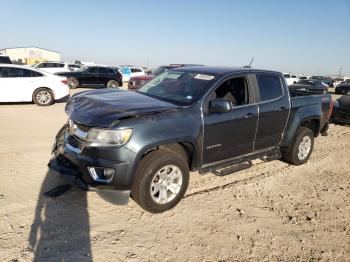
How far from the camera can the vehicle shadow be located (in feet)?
10.9

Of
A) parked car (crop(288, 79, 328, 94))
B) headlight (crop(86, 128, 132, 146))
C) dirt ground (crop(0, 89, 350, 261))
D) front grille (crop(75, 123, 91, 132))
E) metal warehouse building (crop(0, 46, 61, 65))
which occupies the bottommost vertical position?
dirt ground (crop(0, 89, 350, 261))

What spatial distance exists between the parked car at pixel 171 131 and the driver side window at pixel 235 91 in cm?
2

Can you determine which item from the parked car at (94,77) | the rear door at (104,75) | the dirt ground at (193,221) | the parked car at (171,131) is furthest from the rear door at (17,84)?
the rear door at (104,75)

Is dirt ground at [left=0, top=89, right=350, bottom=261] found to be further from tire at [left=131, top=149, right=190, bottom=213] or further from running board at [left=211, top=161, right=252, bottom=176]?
running board at [left=211, top=161, right=252, bottom=176]

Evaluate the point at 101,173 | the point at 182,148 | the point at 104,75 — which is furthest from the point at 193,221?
the point at 104,75

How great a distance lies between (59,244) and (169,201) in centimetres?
144

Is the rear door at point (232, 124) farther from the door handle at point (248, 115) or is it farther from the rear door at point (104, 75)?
the rear door at point (104, 75)

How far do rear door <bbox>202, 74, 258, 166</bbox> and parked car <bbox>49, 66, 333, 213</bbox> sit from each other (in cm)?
1

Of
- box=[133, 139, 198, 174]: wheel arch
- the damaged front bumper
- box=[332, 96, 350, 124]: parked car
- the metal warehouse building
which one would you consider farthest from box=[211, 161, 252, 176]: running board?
the metal warehouse building

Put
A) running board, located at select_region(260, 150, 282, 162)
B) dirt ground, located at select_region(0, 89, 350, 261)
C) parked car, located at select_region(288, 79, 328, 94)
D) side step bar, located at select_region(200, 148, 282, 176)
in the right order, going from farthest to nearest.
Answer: parked car, located at select_region(288, 79, 328, 94), running board, located at select_region(260, 150, 282, 162), side step bar, located at select_region(200, 148, 282, 176), dirt ground, located at select_region(0, 89, 350, 261)

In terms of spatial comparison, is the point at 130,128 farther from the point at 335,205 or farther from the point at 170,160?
the point at 335,205

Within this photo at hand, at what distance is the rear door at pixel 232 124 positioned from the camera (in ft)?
15.2

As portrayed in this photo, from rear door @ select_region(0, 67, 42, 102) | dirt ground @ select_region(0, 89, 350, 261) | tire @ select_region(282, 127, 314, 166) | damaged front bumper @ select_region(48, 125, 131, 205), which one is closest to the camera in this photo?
dirt ground @ select_region(0, 89, 350, 261)

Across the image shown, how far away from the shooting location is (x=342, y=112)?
1103 cm
